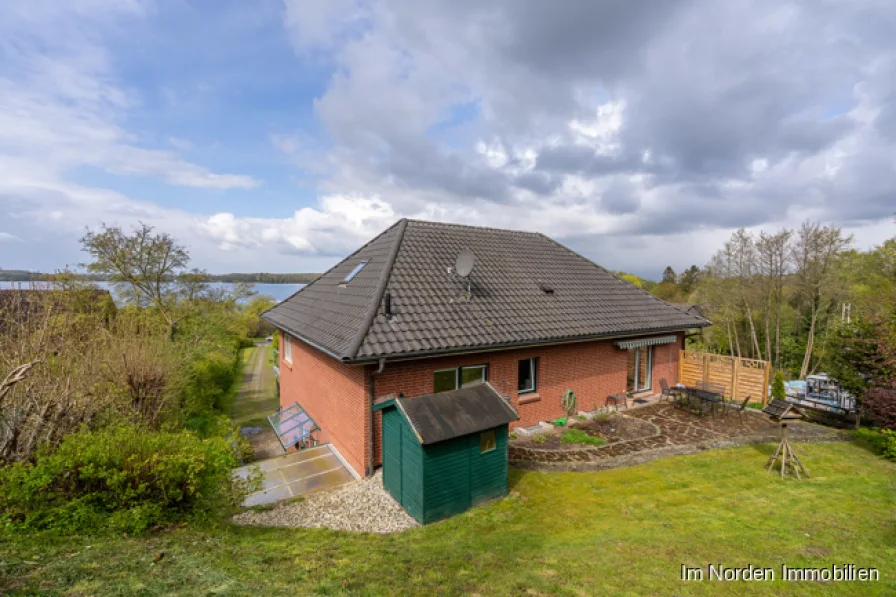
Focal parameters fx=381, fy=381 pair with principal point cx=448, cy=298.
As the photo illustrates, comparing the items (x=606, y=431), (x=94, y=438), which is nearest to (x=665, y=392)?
(x=606, y=431)

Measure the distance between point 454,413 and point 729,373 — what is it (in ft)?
45.6

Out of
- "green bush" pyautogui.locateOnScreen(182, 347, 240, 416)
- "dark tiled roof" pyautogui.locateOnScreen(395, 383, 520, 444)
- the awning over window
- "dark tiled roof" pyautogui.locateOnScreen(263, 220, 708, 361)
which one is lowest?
"green bush" pyautogui.locateOnScreen(182, 347, 240, 416)

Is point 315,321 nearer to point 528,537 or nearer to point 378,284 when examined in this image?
point 378,284

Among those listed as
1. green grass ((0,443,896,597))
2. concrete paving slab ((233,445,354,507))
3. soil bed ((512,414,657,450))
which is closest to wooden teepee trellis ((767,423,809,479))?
Answer: green grass ((0,443,896,597))

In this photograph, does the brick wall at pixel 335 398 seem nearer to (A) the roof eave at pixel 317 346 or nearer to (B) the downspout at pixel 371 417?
(B) the downspout at pixel 371 417

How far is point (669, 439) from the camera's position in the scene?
36.2ft

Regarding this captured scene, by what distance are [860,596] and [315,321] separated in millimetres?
12244

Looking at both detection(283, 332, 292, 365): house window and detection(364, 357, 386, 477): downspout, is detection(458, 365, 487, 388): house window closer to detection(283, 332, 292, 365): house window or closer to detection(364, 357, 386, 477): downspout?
detection(364, 357, 386, 477): downspout

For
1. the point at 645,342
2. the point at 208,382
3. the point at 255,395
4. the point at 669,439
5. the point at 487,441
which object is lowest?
the point at 255,395

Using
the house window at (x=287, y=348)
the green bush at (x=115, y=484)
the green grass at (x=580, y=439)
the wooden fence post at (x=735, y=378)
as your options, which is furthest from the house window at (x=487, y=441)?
the wooden fence post at (x=735, y=378)

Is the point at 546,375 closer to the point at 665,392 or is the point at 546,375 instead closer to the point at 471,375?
the point at 471,375

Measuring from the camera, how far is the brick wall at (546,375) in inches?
373

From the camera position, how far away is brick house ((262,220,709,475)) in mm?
9453

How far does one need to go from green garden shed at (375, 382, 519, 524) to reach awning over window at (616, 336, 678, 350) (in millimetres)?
7876
